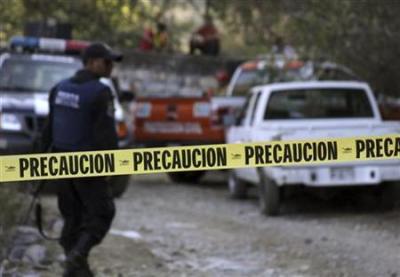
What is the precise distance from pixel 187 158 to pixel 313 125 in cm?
489

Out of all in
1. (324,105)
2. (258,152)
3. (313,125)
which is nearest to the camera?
(258,152)

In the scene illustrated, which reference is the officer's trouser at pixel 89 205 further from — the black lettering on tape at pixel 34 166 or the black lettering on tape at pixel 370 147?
the black lettering on tape at pixel 370 147

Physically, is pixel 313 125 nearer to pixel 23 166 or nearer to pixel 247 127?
pixel 247 127

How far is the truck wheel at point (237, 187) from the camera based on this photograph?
12828 mm

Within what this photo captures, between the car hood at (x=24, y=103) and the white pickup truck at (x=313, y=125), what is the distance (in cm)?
267

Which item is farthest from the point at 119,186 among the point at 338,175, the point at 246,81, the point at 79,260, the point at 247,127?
the point at 79,260

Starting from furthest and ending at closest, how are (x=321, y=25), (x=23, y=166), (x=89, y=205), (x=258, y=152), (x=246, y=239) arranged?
(x=321, y=25), (x=246, y=239), (x=89, y=205), (x=258, y=152), (x=23, y=166)

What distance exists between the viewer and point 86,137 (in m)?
6.95

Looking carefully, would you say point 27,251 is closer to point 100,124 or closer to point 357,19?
point 100,124

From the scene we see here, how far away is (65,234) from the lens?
727 cm

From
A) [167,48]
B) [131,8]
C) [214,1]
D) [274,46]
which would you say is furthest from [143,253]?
[167,48]

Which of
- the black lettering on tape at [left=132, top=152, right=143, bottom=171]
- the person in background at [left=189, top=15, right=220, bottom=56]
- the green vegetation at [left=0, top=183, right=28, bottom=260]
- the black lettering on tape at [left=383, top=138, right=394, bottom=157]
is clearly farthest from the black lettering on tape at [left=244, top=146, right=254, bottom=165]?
the person in background at [left=189, top=15, right=220, bottom=56]

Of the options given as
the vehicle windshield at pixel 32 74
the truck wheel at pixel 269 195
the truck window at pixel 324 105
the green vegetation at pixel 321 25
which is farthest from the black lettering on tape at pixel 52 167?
the vehicle windshield at pixel 32 74

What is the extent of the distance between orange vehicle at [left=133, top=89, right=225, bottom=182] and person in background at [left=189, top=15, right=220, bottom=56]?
7.86 metres
